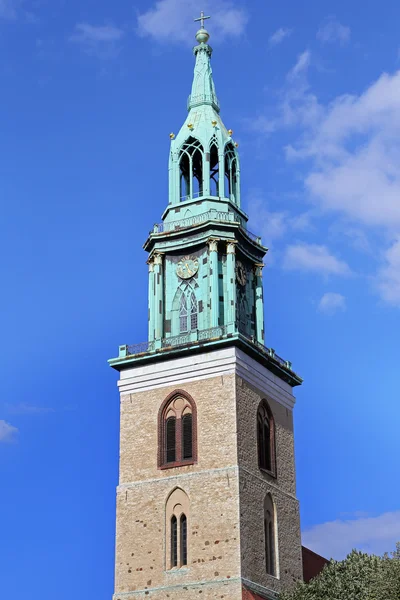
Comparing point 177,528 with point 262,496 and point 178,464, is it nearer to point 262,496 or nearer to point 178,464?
point 178,464

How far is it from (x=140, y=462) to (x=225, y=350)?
628cm

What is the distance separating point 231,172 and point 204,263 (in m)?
6.37

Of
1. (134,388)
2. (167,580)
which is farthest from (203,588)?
(134,388)

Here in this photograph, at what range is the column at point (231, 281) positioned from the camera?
5130cm

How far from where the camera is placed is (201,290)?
52.4m

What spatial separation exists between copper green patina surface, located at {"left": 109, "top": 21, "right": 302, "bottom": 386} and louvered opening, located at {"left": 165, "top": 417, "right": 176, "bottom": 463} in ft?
10.1

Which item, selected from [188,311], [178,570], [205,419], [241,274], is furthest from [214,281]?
[178,570]

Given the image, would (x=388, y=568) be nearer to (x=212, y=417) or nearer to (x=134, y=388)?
(x=212, y=417)

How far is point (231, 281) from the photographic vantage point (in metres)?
51.9

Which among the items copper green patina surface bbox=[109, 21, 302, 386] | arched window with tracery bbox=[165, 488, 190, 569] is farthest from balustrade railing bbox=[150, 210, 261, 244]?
arched window with tracery bbox=[165, 488, 190, 569]

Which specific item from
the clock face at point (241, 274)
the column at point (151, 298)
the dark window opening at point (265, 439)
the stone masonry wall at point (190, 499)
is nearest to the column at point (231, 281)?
the clock face at point (241, 274)

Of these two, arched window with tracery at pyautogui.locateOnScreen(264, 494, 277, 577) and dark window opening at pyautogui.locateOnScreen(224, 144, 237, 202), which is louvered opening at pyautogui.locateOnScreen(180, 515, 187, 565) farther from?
dark window opening at pyautogui.locateOnScreen(224, 144, 237, 202)

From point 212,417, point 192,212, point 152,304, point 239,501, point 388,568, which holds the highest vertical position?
point 192,212

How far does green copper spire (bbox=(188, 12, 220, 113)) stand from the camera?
2303 inches
